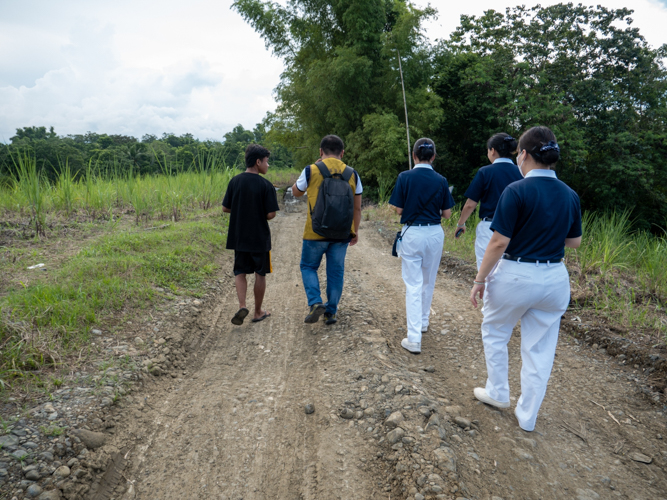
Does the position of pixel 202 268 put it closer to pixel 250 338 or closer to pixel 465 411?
pixel 250 338

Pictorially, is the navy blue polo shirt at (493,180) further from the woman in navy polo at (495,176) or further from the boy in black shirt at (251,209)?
the boy in black shirt at (251,209)

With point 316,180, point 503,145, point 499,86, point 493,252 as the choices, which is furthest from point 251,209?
point 499,86

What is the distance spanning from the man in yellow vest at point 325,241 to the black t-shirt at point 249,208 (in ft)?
1.06

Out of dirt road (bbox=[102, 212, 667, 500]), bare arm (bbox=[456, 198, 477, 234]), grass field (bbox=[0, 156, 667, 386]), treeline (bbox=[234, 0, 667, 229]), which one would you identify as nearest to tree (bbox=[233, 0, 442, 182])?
treeline (bbox=[234, 0, 667, 229])

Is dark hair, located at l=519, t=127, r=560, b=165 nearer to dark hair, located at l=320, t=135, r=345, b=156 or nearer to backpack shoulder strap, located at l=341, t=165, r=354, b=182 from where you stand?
backpack shoulder strap, located at l=341, t=165, r=354, b=182

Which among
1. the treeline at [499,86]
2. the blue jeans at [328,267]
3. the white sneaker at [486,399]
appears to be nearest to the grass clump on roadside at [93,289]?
the blue jeans at [328,267]

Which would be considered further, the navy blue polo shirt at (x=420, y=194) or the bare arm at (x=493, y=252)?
the navy blue polo shirt at (x=420, y=194)

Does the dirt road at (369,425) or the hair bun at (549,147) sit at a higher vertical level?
the hair bun at (549,147)

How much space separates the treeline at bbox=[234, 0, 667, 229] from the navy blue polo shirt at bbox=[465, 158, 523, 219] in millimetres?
9601

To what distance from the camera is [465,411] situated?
2729mm

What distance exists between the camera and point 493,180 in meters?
3.64

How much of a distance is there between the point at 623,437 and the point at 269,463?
234cm

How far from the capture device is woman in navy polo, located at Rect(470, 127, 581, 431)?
225 cm

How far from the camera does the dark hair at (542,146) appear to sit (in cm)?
222
